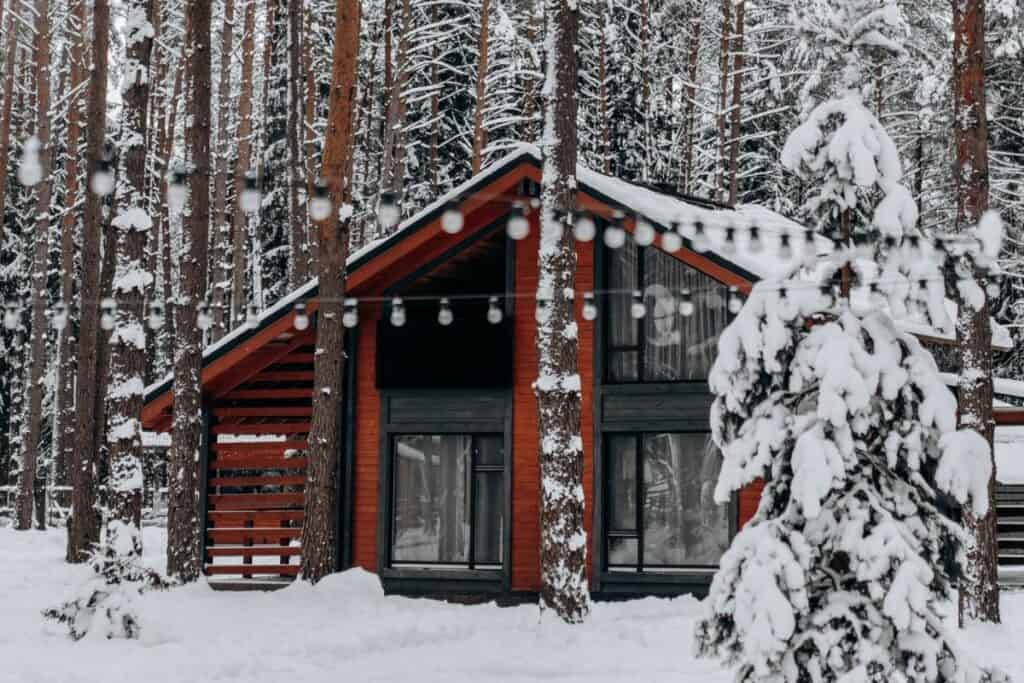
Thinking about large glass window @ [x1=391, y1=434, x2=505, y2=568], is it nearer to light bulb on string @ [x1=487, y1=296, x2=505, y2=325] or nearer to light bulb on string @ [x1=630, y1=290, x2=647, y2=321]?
light bulb on string @ [x1=487, y1=296, x2=505, y2=325]

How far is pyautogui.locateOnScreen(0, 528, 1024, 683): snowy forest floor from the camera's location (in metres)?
11.3

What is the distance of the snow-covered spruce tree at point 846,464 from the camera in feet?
25.5

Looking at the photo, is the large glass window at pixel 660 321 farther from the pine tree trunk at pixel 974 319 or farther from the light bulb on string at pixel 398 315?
the pine tree trunk at pixel 974 319

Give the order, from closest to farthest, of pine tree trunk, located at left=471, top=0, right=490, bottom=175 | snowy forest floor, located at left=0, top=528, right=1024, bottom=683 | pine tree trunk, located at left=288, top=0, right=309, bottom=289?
snowy forest floor, located at left=0, top=528, right=1024, bottom=683 → pine tree trunk, located at left=288, top=0, right=309, bottom=289 → pine tree trunk, located at left=471, top=0, right=490, bottom=175

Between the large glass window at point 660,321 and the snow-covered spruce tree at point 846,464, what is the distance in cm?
849

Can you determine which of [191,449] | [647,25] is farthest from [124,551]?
[647,25]

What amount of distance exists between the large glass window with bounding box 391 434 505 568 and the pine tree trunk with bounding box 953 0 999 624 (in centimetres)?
655

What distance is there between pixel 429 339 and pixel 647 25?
50.1ft

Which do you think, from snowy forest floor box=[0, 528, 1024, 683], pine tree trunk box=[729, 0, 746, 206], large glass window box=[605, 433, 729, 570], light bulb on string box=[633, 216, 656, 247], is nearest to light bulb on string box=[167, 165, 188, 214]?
snowy forest floor box=[0, 528, 1024, 683]

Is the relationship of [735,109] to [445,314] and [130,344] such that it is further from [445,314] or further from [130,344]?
[130,344]

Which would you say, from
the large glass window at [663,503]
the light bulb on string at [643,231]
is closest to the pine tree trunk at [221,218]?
the large glass window at [663,503]

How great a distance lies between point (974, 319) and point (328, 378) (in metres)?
8.11

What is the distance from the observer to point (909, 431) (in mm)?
8102

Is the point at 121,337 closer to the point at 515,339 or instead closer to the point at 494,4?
the point at 515,339
